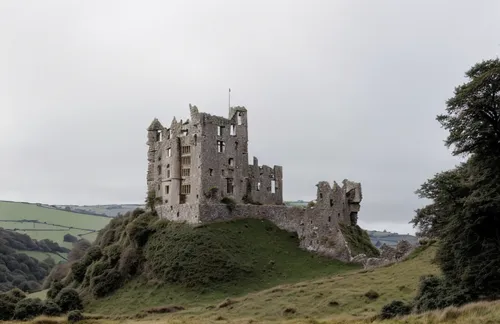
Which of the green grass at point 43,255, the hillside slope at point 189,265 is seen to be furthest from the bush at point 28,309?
the green grass at point 43,255

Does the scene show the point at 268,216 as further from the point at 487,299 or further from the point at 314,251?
the point at 487,299

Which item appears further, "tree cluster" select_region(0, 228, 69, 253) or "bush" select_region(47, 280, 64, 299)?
"tree cluster" select_region(0, 228, 69, 253)

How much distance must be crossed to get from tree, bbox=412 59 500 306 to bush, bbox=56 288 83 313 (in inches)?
1815

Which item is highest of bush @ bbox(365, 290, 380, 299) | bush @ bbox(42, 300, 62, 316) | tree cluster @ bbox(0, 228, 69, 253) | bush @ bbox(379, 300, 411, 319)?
tree cluster @ bbox(0, 228, 69, 253)

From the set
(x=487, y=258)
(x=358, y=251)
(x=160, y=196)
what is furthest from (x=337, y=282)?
(x=160, y=196)

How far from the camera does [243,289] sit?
6938 centimetres

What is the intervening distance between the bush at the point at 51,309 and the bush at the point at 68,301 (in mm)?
2646

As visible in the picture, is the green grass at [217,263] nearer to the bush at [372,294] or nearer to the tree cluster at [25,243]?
the bush at [372,294]

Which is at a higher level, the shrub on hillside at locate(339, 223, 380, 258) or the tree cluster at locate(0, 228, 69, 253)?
the tree cluster at locate(0, 228, 69, 253)

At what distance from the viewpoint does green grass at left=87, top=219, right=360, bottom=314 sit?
2753 inches

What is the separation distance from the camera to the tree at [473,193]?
3875cm

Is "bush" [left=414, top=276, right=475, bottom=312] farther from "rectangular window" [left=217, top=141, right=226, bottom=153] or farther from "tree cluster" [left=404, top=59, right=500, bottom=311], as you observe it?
"rectangular window" [left=217, top=141, right=226, bottom=153]

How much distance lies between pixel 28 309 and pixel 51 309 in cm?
279

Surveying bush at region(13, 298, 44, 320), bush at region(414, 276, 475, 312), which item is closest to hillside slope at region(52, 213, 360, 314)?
bush at region(13, 298, 44, 320)
